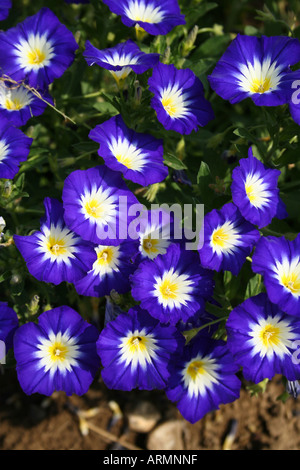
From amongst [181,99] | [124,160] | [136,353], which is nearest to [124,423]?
[136,353]

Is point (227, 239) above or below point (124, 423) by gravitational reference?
above

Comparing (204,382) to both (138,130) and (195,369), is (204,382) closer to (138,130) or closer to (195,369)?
(195,369)

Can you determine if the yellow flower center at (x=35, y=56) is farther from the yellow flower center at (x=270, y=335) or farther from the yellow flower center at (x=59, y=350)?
the yellow flower center at (x=270, y=335)

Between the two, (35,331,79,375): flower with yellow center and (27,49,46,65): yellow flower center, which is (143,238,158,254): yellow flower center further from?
(27,49,46,65): yellow flower center

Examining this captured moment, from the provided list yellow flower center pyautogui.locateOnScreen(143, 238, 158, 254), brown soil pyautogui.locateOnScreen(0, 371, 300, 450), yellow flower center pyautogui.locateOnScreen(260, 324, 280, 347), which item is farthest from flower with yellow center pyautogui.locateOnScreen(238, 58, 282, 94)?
brown soil pyautogui.locateOnScreen(0, 371, 300, 450)
